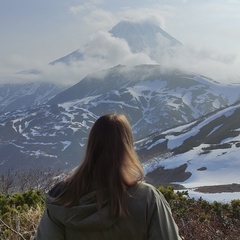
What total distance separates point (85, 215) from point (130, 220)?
0.94 ft

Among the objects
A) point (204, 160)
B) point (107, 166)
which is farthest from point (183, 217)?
point (204, 160)

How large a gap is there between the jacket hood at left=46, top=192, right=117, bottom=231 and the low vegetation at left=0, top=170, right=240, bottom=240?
2397 millimetres

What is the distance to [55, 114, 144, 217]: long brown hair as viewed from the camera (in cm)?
305

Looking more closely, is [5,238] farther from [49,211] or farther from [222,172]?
[222,172]

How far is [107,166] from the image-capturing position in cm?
310

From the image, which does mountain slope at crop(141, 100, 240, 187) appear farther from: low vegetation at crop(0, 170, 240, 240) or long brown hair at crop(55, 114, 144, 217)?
long brown hair at crop(55, 114, 144, 217)

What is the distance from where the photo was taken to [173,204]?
27.4 feet

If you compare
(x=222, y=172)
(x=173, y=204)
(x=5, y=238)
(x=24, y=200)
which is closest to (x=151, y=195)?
(x=5, y=238)

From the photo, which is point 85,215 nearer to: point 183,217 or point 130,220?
point 130,220

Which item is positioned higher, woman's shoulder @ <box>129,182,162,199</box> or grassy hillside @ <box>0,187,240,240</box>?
woman's shoulder @ <box>129,182,162,199</box>

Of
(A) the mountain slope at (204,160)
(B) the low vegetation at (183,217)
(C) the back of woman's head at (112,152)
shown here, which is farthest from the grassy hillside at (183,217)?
(A) the mountain slope at (204,160)

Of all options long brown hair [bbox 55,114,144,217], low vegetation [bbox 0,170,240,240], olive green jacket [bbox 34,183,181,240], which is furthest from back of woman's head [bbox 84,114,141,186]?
low vegetation [bbox 0,170,240,240]

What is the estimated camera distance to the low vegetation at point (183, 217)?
20.8ft

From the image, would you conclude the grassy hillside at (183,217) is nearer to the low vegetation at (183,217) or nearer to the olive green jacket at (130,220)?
the low vegetation at (183,217)
